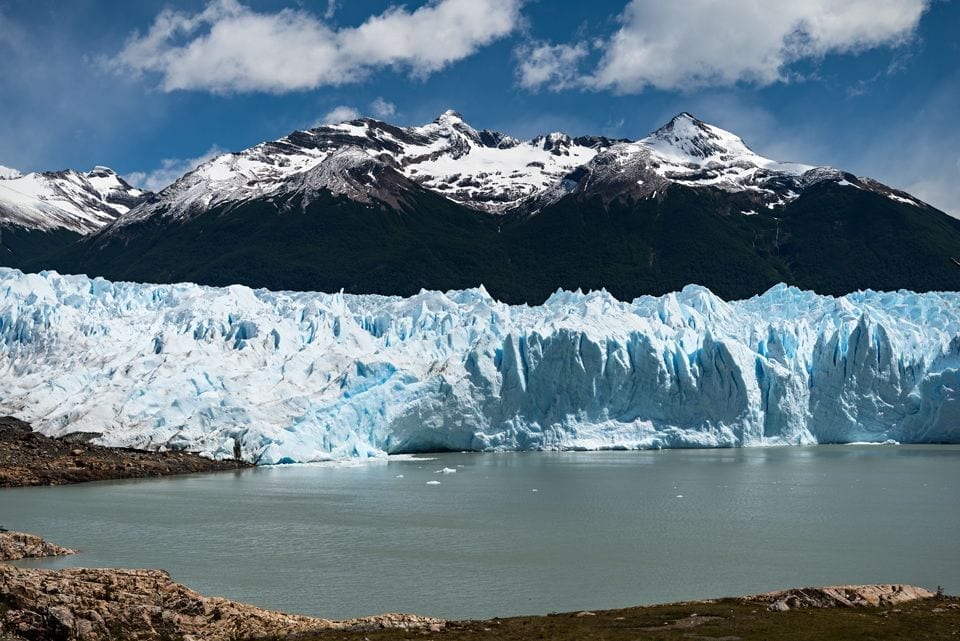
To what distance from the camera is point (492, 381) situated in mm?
33406

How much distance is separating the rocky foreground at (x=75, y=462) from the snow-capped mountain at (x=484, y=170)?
216 ft

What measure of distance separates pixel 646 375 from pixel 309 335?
1336 cm

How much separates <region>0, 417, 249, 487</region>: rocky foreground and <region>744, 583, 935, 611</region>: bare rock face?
20.9 m

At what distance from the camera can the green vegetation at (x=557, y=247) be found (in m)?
76.3

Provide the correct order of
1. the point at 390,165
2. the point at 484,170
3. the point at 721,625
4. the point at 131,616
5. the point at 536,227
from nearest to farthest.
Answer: the point at 721,625 < the point at 131,616 < the point at 536,227 < the point at 390,165 < the point at 484,170

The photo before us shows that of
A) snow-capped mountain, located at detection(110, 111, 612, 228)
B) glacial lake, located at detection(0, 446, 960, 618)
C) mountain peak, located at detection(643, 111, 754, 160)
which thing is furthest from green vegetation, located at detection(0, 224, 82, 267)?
glacial lake, located at detection(0, 446, 960, 618)

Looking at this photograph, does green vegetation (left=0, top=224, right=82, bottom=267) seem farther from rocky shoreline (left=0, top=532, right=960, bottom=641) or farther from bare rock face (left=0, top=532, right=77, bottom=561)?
rocky shoreline (left=0, top=532, right=960, bottom=641)

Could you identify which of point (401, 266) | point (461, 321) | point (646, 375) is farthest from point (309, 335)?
point (401, 266)

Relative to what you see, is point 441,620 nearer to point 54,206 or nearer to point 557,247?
point 557,247

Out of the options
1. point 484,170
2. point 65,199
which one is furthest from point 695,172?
point 65,199

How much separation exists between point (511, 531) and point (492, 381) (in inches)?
623

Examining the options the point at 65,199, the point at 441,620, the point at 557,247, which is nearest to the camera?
the point at 441,620

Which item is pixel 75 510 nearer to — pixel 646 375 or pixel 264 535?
pixel 264 535

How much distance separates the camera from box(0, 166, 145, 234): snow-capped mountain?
408 ft
